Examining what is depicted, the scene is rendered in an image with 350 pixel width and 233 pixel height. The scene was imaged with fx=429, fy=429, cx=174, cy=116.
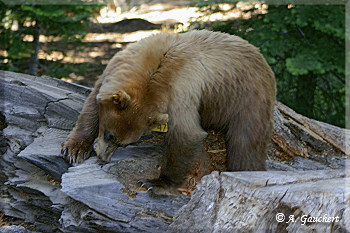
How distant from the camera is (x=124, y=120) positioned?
3.71 m

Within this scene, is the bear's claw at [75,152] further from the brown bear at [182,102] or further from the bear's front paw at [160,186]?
the bear's front paw at [160,186]

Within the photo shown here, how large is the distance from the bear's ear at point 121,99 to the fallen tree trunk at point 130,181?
29.9 inches

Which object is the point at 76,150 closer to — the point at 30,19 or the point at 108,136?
the point at 108,136

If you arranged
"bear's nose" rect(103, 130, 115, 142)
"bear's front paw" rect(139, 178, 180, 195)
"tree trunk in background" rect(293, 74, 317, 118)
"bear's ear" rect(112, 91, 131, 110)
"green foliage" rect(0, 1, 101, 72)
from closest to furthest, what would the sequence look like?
"bear's ear" rect(112, 91, 131, 110)
"bear's nose" rect(103, 130, 115, 142)
"bear's front paw" rect(139, 178, 180, 195)
"green foliage" rect(0, 1, 101, 72)
"tree trunk in background" rect(293, 74, 317, 118)

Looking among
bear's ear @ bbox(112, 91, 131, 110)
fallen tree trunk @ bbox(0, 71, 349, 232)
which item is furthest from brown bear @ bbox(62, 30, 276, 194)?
fallen tree trunk @ bbox(0, 71, 349, 232)

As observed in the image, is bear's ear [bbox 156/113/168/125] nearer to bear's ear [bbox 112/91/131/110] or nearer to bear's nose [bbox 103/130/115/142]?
bear's ear [bbox 112/91/131/110]

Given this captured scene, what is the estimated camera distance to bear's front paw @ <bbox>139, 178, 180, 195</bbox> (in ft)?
12.8

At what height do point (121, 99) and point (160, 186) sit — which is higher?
point (121, 99)

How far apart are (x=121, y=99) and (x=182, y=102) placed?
1.91ft

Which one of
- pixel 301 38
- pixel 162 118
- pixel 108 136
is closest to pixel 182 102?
A: pixel 162 118

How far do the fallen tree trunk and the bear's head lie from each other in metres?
0.42

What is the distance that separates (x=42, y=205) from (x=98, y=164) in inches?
27.3

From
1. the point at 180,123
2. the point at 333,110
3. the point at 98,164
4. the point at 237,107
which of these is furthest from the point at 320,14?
the point at 98,164

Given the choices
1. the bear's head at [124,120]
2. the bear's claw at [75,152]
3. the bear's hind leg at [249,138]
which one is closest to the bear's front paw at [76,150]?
the bear's claw at [75,152]
